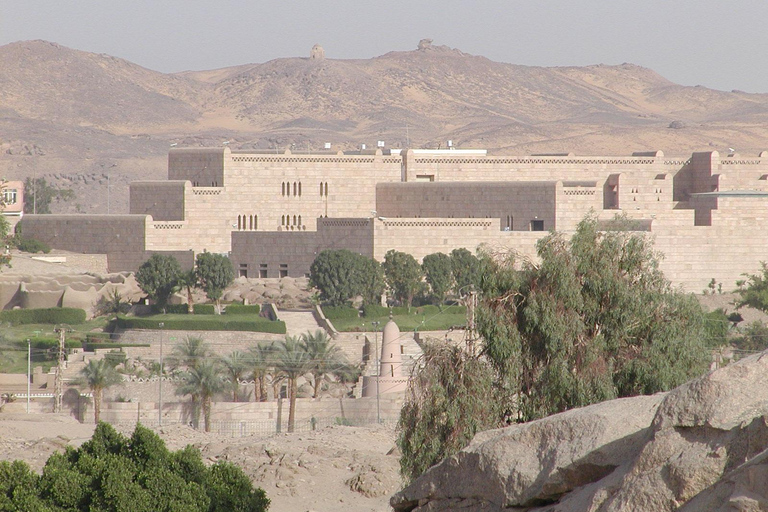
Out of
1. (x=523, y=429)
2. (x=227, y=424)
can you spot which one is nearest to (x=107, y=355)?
(x=227, y=424)

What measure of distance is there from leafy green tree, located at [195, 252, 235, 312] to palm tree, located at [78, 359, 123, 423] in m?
12.8

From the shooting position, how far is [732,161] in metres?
73.4

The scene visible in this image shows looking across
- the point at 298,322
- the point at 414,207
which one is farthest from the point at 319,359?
the point at 414,207

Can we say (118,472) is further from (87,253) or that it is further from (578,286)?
(87,253)

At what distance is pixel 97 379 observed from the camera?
4322 centimetres

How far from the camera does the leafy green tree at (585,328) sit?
22.0m

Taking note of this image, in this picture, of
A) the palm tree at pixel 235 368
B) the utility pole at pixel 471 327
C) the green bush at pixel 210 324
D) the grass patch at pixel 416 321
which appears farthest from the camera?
the grass patch at pixel 416 321

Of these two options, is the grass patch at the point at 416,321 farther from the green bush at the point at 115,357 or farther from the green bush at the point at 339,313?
the green bush at the point at 115,357

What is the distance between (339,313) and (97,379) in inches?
596

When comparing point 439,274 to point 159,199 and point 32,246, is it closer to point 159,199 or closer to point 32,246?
point 159,199

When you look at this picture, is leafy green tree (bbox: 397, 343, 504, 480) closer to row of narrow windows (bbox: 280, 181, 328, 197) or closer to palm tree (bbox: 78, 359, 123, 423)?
palm tree (bbox: 78, 359, 123, 423)

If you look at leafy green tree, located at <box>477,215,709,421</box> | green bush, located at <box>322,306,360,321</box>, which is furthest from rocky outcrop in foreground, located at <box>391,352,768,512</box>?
green bush, located at <box>322,306,360,321</box>

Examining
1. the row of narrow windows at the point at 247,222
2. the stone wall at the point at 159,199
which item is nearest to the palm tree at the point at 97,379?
the stone wall at the point at 159,199

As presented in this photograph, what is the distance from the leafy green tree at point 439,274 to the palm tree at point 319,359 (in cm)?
1189
